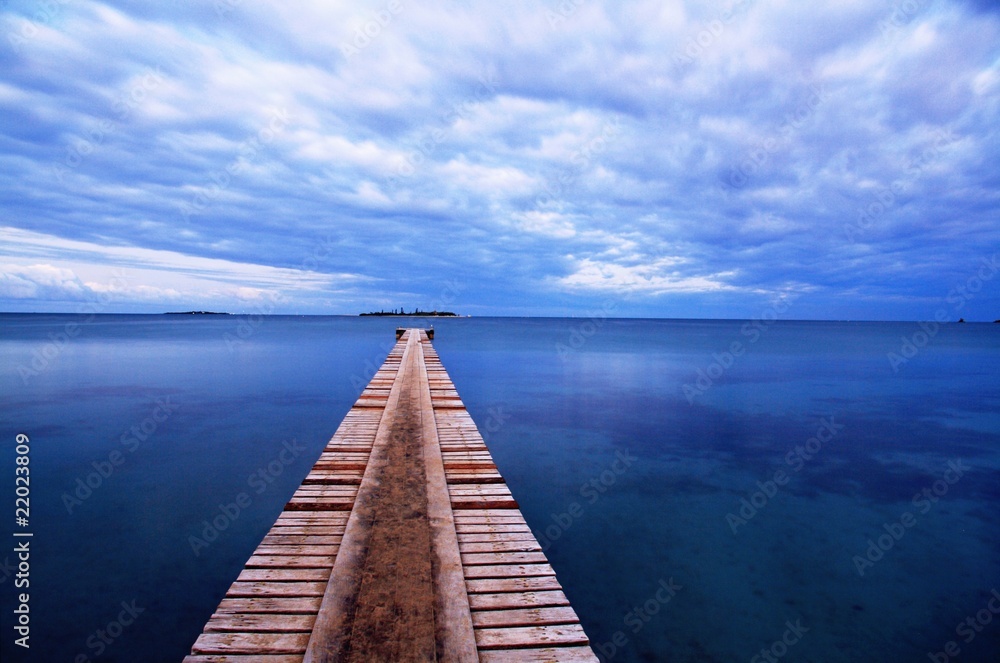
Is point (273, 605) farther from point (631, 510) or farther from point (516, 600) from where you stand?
point (631, 510)

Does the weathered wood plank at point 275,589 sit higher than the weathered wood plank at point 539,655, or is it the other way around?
the weathered wood plank at point 275,589

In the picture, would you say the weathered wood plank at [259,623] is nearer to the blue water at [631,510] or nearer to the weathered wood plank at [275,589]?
the weathered wood plank at [275,589]

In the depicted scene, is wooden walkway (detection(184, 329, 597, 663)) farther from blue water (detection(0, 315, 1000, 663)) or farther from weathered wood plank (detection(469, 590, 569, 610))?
blue water (detection(0, 315, 1000, 663))

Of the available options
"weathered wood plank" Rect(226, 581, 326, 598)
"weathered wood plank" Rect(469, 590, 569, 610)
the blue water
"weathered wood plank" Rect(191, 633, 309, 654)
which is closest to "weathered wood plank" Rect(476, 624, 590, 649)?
"weathered wood plank" Rect(469, 590, 569, 610)

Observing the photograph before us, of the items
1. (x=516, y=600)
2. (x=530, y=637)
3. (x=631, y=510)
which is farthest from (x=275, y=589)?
(x=631, y=510)

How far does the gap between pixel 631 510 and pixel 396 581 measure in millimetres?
5682

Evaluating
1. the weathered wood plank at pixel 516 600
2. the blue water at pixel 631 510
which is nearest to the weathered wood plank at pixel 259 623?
the weathered wood plank at pixel 516 600

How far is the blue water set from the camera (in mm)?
5227

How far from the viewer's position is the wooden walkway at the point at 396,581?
3.01 meters

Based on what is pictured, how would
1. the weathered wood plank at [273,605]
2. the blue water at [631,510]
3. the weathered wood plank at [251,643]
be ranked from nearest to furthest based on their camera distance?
the weathered wood plank at [251,643] → the weathered wood plank at [273,605] → the blue water at [631,510]

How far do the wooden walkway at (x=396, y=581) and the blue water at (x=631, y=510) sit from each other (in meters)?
1.80

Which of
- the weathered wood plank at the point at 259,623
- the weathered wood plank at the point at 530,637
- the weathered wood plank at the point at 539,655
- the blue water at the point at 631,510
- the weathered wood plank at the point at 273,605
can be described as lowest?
the blue water at the point at 631,510

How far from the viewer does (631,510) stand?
26.7ft

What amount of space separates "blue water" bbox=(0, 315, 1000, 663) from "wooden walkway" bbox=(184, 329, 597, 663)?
1.80 metres
